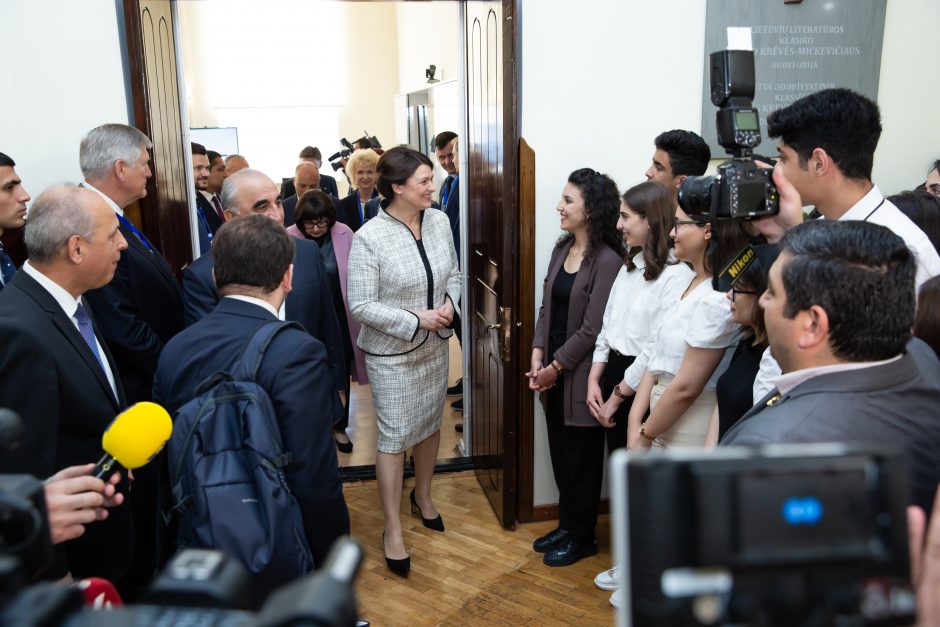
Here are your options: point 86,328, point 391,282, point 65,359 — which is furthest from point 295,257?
point 65,359

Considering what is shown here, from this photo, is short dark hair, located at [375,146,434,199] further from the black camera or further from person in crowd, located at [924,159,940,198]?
person in crowd, located at [924,159,940,198]

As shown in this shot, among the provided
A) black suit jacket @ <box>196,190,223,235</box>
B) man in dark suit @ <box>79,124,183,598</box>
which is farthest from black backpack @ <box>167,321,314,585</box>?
black suit jacket @ <box>196,190,223,235</box>

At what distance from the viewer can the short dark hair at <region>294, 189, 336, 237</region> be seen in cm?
410

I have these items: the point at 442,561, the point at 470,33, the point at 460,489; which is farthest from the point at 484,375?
the point at 470,33

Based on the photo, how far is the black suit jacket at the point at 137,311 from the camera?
244cm

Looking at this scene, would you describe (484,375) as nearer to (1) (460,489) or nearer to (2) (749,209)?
(1) (460,489)

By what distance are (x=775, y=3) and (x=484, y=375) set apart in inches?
88.4

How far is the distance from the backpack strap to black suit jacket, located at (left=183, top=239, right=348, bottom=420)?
2.93 ft

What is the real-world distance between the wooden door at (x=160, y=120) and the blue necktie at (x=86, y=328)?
1034mm

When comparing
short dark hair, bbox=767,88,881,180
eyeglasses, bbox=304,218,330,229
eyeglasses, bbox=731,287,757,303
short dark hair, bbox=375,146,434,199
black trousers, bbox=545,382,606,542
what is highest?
short dark hair, bbox=767,88,881,180

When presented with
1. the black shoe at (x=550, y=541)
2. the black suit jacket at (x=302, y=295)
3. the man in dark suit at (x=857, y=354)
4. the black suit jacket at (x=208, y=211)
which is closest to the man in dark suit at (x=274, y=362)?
the black suit jacket at (x=302, y=295)

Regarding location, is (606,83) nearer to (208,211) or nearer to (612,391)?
(612,391)

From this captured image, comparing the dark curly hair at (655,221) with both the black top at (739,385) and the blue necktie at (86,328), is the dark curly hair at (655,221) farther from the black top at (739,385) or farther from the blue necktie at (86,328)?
the blue necktie at (86,328)

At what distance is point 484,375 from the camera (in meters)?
3.72
